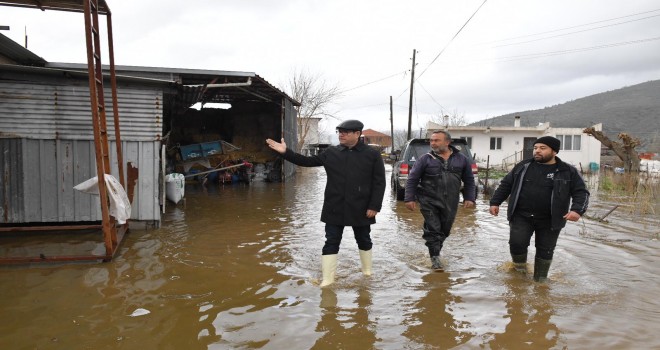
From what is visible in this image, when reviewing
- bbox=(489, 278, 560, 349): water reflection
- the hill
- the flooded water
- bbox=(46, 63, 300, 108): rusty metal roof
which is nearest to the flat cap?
the flooded water

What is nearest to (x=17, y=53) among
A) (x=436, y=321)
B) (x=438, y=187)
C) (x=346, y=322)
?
(x=438, y=187)

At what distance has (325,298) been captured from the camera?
161 inches

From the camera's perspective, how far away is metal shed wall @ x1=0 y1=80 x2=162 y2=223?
20.7 ft

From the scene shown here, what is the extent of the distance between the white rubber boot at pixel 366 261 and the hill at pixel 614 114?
2023 inches

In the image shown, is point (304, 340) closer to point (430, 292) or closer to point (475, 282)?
point (430, 292)

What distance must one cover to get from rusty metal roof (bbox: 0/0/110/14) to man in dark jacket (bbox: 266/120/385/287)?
11.6ft

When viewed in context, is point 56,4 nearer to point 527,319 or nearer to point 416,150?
point 527,319

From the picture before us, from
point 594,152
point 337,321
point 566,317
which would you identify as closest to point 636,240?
point 566,317

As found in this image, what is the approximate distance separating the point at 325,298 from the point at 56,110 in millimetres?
5204

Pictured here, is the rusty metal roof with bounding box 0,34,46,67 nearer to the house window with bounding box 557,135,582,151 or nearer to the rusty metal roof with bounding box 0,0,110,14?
the rusty metal roof with bounding box 0,0,110,14

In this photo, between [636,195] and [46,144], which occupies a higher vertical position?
[46,144]

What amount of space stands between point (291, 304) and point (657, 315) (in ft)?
10.6

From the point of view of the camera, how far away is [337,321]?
357 centimetres

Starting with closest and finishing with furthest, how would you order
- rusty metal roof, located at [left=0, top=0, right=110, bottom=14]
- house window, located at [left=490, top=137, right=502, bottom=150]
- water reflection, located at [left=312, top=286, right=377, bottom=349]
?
water reflection, located at [left=312, top=286, right=377, bottom=349] < rusty metal roof, located at [left=0, top=0, right=110, bottom=14] < house window, located at [left=490, top=137, right=502, bottom=150]
